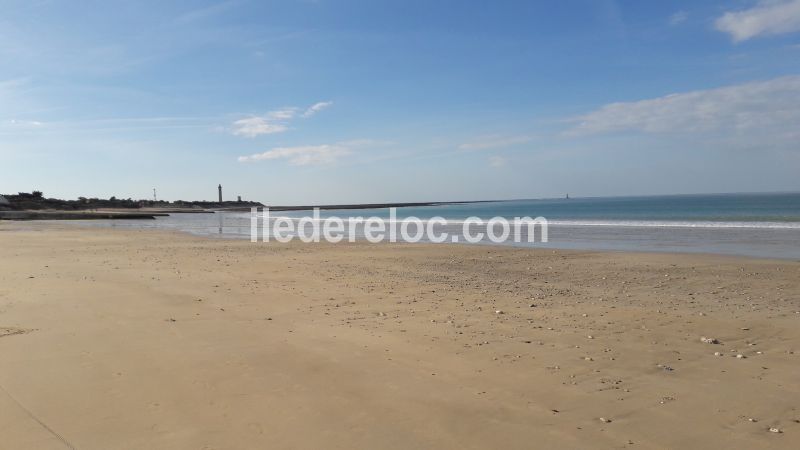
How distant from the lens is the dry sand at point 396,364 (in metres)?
3.76

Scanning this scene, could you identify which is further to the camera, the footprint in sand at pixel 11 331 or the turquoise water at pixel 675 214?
the turquoise water at pixel 675 214

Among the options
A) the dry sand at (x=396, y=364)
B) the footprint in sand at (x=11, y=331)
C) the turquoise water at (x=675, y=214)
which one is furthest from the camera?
the turquoise water at (x=675, y=214)

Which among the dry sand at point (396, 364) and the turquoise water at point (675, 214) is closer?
the dry sand at point (396, 364)

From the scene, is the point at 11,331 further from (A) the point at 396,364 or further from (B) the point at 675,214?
(B) the point at 675,214

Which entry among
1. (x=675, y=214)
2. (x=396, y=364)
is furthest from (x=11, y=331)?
(x=675, y=214)

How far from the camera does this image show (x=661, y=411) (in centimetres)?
409

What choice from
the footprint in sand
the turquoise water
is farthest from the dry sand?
the turquoise water

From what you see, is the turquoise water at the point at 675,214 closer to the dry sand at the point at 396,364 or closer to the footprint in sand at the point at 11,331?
the dry sand at the point at 396,364

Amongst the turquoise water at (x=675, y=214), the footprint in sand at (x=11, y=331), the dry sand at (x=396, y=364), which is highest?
the turquoise water at (x=675, y=214)

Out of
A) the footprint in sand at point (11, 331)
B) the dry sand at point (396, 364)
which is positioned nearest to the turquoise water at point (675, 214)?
the dry sand at point (396, 364)

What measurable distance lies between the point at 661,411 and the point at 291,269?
407 inches

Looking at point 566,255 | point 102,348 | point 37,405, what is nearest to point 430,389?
point 37,405

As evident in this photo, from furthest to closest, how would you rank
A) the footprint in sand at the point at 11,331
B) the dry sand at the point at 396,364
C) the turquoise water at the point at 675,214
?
1. the turquoise water at the point at 675,214
2. the footprint in sand at the point at 11,331
3. the dry sand at the point at 396,364

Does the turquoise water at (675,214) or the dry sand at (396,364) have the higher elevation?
the turquoise water at (675,214)
